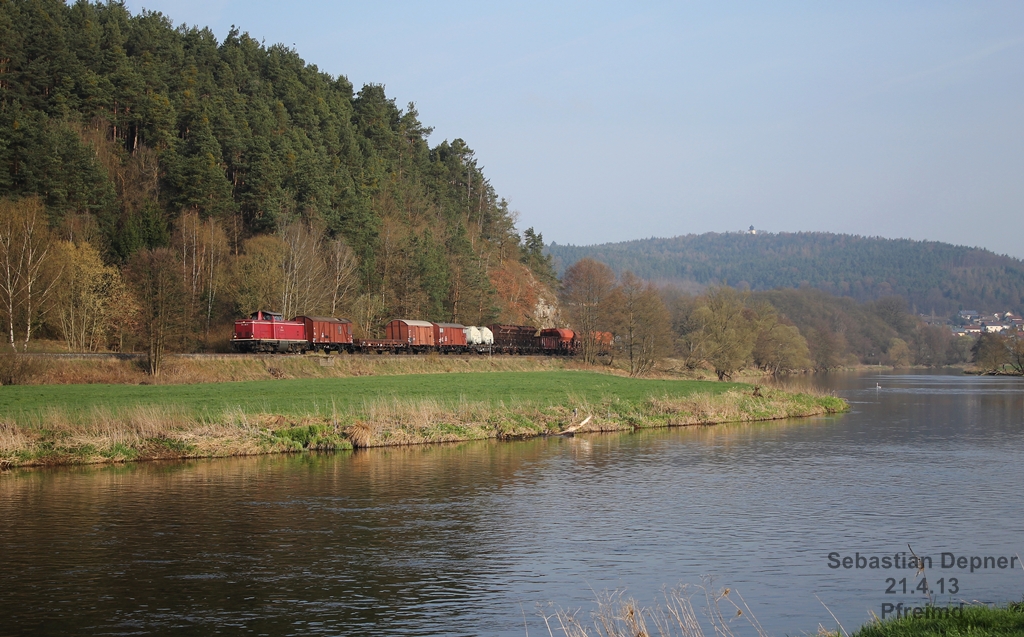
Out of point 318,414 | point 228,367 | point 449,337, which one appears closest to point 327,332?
point 228,367

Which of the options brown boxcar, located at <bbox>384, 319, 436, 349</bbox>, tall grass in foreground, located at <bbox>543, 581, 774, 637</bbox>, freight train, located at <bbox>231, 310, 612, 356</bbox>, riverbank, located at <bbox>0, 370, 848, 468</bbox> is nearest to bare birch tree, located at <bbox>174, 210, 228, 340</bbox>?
freight train, located at <bbox>231, 310, 612, 356</bbox>

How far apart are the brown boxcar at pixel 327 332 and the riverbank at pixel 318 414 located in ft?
27.3

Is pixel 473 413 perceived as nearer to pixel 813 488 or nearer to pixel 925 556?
pixel 813 488

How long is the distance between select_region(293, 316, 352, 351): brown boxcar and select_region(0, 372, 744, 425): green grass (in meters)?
7.74

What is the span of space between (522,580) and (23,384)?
117 ft

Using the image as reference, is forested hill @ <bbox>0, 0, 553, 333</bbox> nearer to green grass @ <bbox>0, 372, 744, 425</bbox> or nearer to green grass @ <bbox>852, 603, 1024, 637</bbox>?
green grass @ <bbox>0, 372, 744, 425</bbox>

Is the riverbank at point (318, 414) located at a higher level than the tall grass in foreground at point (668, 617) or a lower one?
higher

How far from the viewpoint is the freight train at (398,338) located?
5956 centimetres

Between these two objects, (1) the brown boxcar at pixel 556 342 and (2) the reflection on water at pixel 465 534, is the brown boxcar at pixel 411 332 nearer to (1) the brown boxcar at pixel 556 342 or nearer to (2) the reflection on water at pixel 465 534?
(1) the brown boxcar at pixel 556 342

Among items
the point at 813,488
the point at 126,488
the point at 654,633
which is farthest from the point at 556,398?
the point at 654,633

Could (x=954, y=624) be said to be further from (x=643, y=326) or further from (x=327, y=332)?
(x=643, y=326)

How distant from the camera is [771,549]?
59.8ft

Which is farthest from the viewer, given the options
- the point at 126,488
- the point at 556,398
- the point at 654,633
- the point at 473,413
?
the point at 556,398

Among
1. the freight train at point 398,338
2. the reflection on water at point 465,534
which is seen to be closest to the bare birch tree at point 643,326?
the freight train at point 398,338
